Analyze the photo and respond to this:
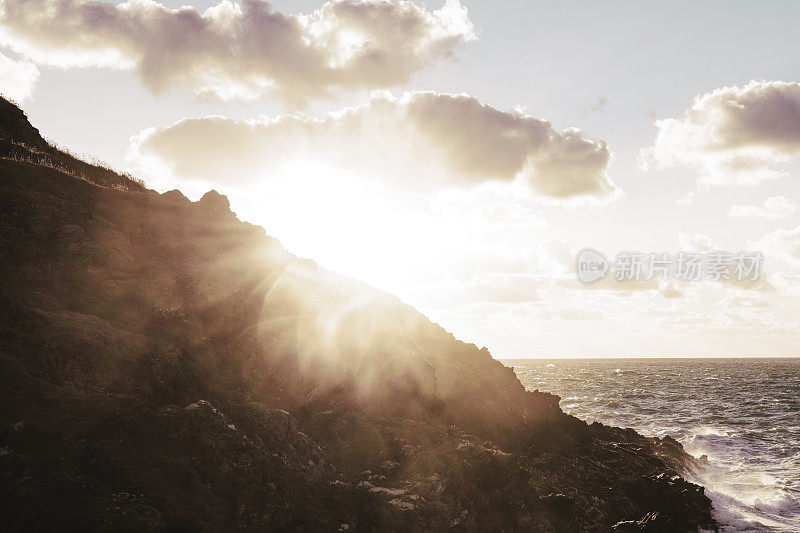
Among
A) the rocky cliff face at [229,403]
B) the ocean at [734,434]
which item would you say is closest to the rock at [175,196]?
the rocky cliff face at [229,403]

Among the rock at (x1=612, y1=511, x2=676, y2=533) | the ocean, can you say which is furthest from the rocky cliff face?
the ocean

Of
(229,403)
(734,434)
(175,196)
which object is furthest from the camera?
(734,434)

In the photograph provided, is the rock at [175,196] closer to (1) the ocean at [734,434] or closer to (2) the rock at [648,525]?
(2) the rock at [648,525]

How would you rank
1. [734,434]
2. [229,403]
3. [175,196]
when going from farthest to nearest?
1. [734,434]
2. [175,196]
3. [229,403]

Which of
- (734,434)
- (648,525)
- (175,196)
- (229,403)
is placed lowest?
(734,434)

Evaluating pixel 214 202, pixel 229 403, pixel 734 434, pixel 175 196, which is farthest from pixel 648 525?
pixel 734 434

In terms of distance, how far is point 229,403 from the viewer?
14648mm

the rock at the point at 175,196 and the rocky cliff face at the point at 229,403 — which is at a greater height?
the rock at the point at 175,196

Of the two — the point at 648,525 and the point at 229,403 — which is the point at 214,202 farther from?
the point at 648,525

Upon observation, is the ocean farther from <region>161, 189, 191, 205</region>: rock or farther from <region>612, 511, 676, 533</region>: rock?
<region>161, 189, 191, 205</region>: rock

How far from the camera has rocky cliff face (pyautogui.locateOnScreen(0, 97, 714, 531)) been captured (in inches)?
417

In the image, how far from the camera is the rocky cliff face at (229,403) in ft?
34.8

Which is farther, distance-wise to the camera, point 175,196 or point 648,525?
point 175,196

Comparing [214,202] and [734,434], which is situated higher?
[214,202]
